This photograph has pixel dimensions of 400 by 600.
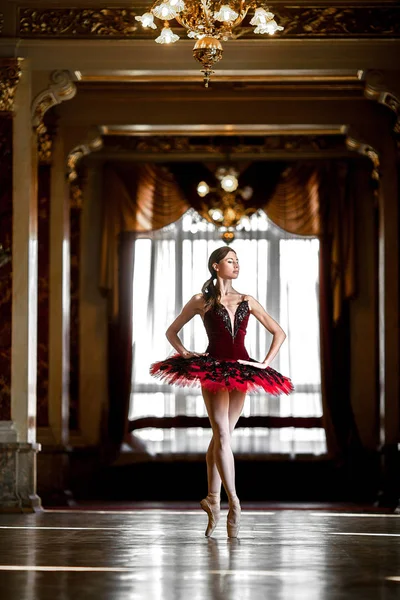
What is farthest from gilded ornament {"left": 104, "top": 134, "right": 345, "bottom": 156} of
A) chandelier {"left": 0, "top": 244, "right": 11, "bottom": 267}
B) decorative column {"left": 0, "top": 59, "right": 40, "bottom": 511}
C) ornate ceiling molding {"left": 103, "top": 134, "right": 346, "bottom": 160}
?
chandelier {"left": 0, "top": 244, "right": 11, "bottom": 267}

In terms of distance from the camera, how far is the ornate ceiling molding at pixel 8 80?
9922 millimetres

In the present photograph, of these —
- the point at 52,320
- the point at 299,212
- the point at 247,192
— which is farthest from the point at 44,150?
the point at 299,212

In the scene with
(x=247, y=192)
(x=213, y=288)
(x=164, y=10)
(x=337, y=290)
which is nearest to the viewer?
(x=213, y=288)

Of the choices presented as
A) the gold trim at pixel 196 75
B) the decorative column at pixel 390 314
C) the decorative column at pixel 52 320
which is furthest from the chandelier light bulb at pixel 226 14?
the decorative column at pixel 52 320

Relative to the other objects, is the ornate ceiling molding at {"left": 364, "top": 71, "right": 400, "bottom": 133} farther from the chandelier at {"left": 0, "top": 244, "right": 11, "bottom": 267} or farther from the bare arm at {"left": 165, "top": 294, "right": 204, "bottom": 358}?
the bare arm at {"left": 165, "top": 294, "right": 204, "bottom": 358}

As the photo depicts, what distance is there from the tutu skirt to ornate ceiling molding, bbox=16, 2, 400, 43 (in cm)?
395

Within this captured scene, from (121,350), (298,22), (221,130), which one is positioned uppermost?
(298,22)

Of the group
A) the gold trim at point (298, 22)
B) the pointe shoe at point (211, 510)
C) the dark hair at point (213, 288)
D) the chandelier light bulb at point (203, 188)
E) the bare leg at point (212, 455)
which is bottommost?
the pointe shoe at point (211, 510)

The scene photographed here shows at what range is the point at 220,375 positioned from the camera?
6.77 metres

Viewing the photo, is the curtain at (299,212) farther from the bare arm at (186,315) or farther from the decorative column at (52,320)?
the bare arm at (186,315)

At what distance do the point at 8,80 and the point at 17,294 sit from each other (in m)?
1.88

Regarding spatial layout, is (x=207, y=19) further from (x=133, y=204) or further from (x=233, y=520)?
(x=133, y=204)

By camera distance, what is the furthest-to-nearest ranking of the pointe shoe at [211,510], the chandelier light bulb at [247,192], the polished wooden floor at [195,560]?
the chandelier light bulb at [247,192]
the pointe shoe at [211,510]
the polished wooden floor at [195,560]

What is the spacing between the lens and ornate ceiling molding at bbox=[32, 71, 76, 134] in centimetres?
1005
